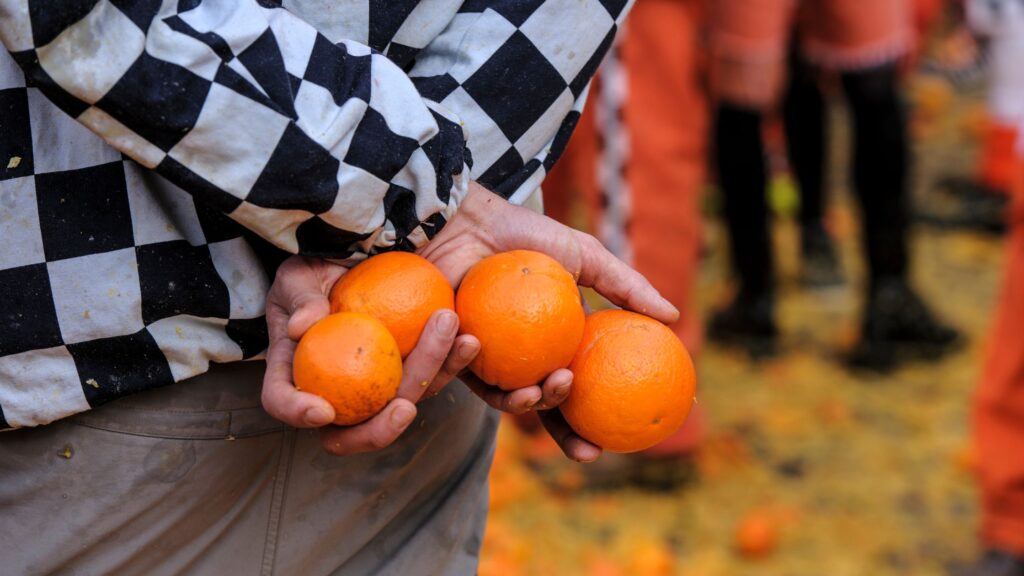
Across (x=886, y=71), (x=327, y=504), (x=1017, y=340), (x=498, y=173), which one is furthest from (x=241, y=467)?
(x=886, y=71)

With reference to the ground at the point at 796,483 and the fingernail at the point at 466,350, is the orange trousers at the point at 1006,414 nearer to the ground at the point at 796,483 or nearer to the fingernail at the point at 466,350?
the ground at the point at 796,483

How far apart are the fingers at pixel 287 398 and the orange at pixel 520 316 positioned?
0.70ft

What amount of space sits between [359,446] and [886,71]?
3400 millimetres

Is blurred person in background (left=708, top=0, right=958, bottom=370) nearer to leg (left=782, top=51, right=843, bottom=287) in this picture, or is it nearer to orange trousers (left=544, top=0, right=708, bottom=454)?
leg (left=782, top=51, right=843, bottom=287)

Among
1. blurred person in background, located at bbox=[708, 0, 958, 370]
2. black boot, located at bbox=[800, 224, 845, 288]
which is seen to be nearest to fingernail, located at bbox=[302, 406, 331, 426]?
blurred person in background, located at bbox=[708, 0, 958, 370]

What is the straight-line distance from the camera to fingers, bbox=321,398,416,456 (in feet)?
3.85

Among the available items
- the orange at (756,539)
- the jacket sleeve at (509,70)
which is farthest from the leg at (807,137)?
the jacket sleeve at (509,70)

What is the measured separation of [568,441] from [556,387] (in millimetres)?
137

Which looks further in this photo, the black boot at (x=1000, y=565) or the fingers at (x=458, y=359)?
the black boot at (x=1000, y=565)

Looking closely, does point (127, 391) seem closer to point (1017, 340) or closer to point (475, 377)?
point (475, 377)

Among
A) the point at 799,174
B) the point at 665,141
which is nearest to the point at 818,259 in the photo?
the point at 799,174

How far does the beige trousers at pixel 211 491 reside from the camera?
1259 millimetres

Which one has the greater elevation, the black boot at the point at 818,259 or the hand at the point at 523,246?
the hand at the point at 523,246

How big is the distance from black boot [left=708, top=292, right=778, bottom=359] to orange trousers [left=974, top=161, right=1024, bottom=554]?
1546mm
